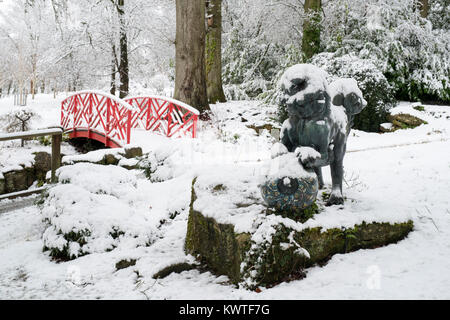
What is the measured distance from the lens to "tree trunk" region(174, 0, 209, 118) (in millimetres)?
8953

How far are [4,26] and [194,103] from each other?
31336 millimetres

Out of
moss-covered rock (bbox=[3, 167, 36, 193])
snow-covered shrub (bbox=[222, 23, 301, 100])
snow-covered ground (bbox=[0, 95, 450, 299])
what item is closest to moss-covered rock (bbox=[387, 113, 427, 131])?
snow-covered ground (bbox=[0, 95, 450, 299])

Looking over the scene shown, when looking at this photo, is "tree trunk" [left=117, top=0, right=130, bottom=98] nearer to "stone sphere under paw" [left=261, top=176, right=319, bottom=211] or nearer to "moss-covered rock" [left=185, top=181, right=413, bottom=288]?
"moss-covered rock" [left=185, top=181, right=413, bottom=288]

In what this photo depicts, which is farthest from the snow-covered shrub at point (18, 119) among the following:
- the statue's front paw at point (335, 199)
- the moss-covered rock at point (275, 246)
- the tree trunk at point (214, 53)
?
the statue's front paw at point (335, 199)

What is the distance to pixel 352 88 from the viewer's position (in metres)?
3.07

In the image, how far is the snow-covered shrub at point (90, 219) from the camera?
3620 mm

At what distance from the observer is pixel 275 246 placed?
2.43 meters

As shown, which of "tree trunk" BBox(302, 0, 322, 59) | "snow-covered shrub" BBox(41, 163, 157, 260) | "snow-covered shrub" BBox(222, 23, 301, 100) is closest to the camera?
"snow-covered shrub" BBox(41, 163, 157, 260)

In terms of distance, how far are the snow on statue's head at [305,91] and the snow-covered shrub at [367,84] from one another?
7.10m

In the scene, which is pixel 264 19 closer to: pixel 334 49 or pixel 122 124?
pixel 334 49

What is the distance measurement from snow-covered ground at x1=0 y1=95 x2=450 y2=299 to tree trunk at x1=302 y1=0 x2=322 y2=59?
5.61 metres

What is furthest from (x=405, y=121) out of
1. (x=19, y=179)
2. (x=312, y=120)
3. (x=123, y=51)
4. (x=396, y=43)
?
(x=123, y=51)
